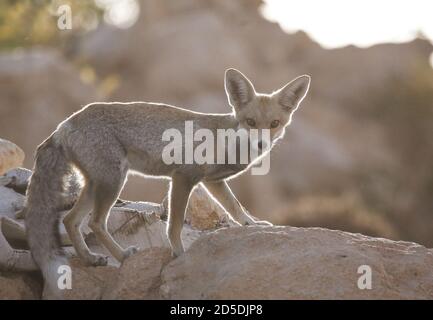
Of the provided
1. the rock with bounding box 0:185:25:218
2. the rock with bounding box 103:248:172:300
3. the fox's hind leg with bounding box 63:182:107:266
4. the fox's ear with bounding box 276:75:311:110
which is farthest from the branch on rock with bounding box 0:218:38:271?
the fox's ear with bounding box 276:75:311:110

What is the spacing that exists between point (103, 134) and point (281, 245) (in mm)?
2105

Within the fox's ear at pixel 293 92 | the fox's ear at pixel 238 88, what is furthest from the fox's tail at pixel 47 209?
the fox's ear at pixel 293 92

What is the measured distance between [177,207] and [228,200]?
0.92 metres

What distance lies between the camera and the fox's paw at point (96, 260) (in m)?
7.34

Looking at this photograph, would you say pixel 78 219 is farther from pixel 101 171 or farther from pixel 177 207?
pixel 177 207

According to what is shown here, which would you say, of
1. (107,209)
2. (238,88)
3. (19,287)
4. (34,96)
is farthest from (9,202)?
(34,96)

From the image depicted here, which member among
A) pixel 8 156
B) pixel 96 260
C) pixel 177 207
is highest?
pixel 8 156

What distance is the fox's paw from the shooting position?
24.1 ft

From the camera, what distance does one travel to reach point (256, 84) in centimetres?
3456

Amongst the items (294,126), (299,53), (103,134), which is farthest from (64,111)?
(103,134)

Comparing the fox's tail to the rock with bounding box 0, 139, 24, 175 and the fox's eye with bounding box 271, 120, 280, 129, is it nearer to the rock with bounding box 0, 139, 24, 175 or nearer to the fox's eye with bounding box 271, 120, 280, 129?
the rock with bounding box 0, 139, 24, 175

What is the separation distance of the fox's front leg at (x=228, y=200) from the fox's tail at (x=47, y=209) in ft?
5.48

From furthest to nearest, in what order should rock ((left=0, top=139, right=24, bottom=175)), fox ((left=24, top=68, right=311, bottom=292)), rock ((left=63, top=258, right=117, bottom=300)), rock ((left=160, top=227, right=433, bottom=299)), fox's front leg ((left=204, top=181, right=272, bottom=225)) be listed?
rock ((left=0, top=139, right=24, bottom=175)), fox's front leg ((left=204, top=181, right=272, bottom=225)), fox ((left=24, top=68, right=311, bottom=292)), rock ((left=63, top=258, right=117, bottom=300)), rock ((left=160, top=227, right=433, bottom=299))

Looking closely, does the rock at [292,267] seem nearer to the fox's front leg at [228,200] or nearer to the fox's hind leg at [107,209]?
the fox's hind leg at [107,209]
